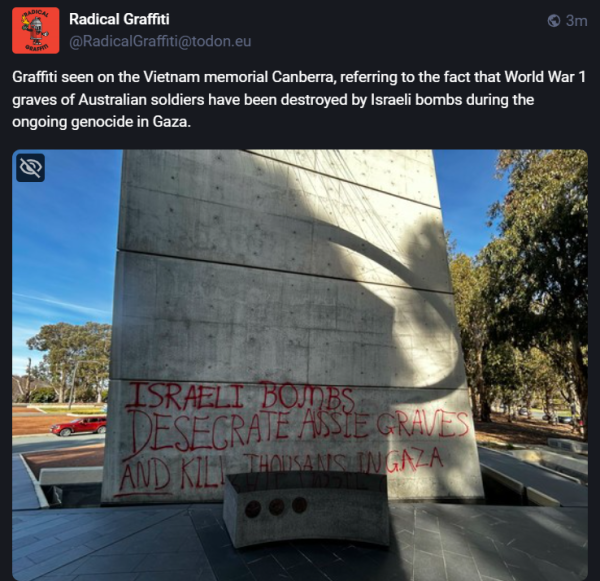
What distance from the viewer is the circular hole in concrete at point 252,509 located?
4.21 meters

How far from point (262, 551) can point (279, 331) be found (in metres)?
3.35

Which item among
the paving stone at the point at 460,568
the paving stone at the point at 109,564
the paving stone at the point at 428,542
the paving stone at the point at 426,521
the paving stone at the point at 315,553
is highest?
the paving stone at the point at 109,564

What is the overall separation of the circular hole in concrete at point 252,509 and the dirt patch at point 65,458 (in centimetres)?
867

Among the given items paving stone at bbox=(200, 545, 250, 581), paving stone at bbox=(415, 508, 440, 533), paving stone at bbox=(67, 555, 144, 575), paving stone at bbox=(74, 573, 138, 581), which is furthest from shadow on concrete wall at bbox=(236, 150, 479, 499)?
paving stone at bbox=(74, 573, 138, 581)

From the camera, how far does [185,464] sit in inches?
225

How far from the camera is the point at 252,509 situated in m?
4.23

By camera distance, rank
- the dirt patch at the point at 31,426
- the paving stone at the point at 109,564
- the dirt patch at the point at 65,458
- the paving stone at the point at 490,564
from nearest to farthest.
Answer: the paving stone at the point at 109,564, the paving stone at the point at 490,564, the dirt patch at the point at 65,458, the dirt patch at the point at 31,426

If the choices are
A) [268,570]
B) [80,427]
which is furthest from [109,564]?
[80,427]

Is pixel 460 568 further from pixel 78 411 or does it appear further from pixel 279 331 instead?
pixel 78 411

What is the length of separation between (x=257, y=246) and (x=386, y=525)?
15.9 ft

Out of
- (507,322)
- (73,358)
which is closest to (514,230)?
(507,322)

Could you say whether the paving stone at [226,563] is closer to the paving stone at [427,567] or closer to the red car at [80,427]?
the paving stone at [427,567]

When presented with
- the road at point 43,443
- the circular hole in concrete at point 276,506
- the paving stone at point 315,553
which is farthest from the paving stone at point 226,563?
the road at point 43,443

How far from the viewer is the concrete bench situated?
4270mm
